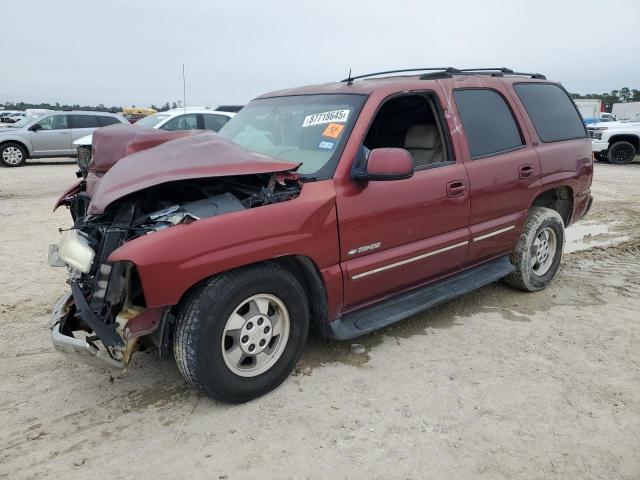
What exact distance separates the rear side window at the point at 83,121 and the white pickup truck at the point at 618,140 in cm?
1503

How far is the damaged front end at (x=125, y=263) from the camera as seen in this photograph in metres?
2.67

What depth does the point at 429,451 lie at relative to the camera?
101 inches

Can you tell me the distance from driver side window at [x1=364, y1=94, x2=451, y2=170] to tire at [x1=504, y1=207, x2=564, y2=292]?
4.09 ft

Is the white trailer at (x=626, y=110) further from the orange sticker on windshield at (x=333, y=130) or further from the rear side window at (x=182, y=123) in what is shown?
the orange sticker on windshield at (x=333, y=130)

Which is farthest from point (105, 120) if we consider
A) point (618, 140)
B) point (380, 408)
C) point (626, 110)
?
point (626, 110)

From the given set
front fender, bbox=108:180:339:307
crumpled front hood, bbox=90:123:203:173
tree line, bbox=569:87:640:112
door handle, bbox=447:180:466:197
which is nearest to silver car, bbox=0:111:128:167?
crumpled front hood, bbox=90:123:203:173

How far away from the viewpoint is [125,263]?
2678mm

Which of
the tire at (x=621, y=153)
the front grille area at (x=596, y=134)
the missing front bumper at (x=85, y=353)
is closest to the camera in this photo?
the missing front bumper at (x=85, y=353)

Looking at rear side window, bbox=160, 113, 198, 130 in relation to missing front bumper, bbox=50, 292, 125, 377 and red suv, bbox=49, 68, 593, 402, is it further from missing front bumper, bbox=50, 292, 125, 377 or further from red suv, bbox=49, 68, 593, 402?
missing front bumper, bbox=50, 292, 125, 377

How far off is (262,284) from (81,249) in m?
0.98

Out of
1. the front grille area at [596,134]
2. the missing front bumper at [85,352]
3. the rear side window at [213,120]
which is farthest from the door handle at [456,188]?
the front grille area at [596,134]

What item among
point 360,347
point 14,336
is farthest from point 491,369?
point 14,336

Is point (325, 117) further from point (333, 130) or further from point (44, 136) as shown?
point (44, 136)

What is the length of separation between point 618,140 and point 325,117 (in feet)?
51.2
